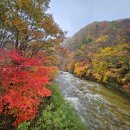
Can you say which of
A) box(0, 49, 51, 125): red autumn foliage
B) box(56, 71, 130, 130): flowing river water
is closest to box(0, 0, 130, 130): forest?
box(0, 49, 51, 125): red autumn foliage

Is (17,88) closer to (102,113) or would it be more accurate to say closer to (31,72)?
(31,72)

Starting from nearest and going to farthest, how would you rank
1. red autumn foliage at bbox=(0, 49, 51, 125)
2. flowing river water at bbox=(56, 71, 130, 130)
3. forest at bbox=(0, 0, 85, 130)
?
red autumn foliage at bbox=(0, 49, 51, 125) < forest at bbox=(0, 0, 85, 130) < flowing river water at bbox=(56, 71, 130, 130)

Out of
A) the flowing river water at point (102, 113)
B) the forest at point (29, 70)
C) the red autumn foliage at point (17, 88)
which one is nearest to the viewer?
the red autumn foliage at point (17, 88)

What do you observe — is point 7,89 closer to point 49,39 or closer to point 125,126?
point 49,39

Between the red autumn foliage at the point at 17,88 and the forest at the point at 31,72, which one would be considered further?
the forest at the point at 31,72

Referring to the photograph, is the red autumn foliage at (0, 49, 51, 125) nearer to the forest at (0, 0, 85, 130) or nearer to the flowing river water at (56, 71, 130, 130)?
the forest at (0, 0, 85, 130)

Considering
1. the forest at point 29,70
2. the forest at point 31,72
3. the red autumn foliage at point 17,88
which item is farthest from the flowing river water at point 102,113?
the red autumn foliage at point 17,88

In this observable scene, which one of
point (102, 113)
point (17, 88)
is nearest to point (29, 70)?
point (17, 88)

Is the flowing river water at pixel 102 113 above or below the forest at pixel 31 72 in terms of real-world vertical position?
below

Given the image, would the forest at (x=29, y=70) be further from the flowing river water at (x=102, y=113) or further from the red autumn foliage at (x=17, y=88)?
the flowing river water at (x=102, y=113)

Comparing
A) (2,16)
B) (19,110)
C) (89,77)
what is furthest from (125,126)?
(89,77)

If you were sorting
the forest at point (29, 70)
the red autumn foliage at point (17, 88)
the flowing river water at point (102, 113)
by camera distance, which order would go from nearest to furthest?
the red autumn foliage at point (17, 88) < the forest at point (29, 70) < the flowing river water at point (102, 113)

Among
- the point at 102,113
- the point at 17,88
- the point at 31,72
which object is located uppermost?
the point at 31,72

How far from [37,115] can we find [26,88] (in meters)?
2.10
